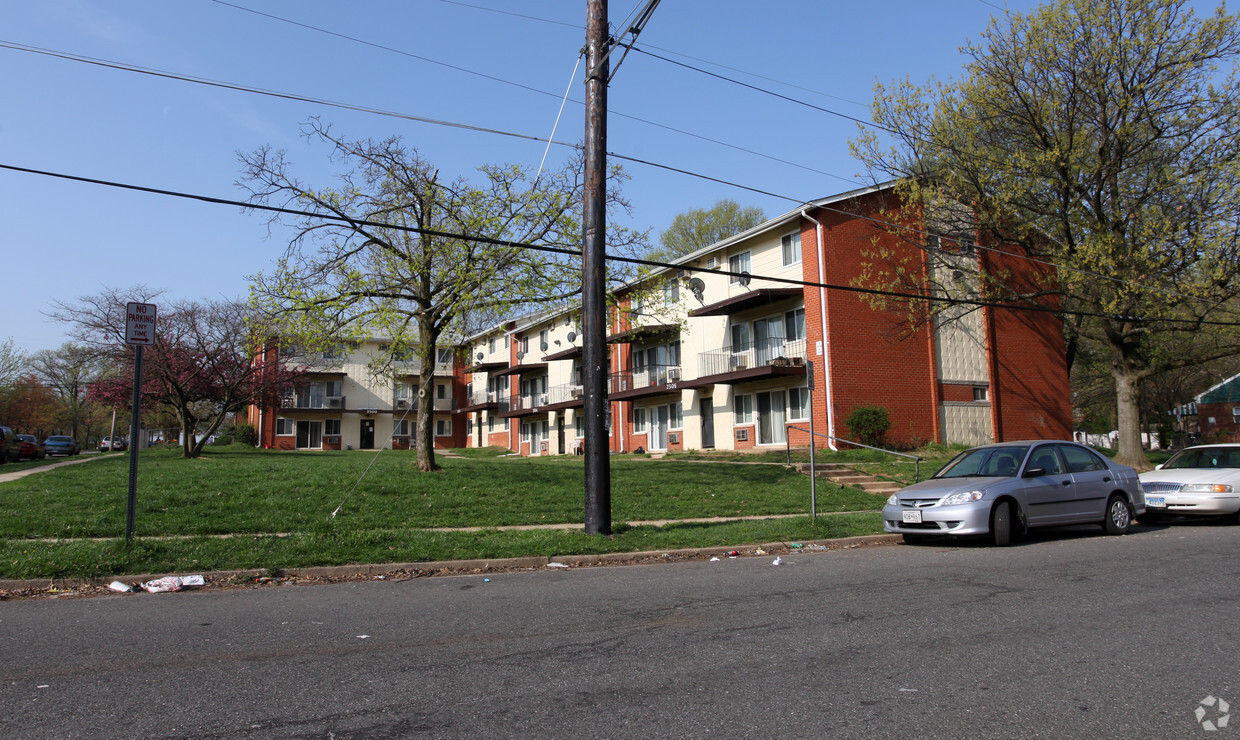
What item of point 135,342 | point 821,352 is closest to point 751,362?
point 821,352

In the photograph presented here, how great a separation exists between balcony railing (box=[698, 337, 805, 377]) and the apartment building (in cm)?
5

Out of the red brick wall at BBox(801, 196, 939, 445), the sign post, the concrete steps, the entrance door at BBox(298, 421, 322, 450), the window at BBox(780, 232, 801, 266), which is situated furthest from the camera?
the entrance door at BBox(298, 421, 322, 450)

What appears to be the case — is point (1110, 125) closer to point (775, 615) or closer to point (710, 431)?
point (710, 431)

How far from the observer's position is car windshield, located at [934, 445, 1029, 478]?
1124cm

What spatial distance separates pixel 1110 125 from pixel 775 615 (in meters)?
21.0

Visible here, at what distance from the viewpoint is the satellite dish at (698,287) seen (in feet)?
96.0

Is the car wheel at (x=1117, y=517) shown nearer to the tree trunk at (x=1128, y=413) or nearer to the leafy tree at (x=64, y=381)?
the tree trunk at (x=1128, y=413)

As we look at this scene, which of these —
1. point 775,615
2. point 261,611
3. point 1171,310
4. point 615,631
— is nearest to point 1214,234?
point 1171,310

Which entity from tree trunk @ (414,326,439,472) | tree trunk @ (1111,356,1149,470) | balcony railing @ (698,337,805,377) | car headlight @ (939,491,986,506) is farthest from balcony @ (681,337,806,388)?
car headlight @ (939,491,986,506)

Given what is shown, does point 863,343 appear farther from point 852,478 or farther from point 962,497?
point 962,497

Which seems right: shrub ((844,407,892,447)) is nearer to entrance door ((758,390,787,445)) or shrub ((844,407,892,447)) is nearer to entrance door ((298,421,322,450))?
entrance door ((758,390,787,445))

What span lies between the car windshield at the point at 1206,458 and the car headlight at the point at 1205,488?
831mm

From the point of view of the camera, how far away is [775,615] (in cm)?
637

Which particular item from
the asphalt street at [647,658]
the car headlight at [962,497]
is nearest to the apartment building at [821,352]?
the car headlight at [962,497]
